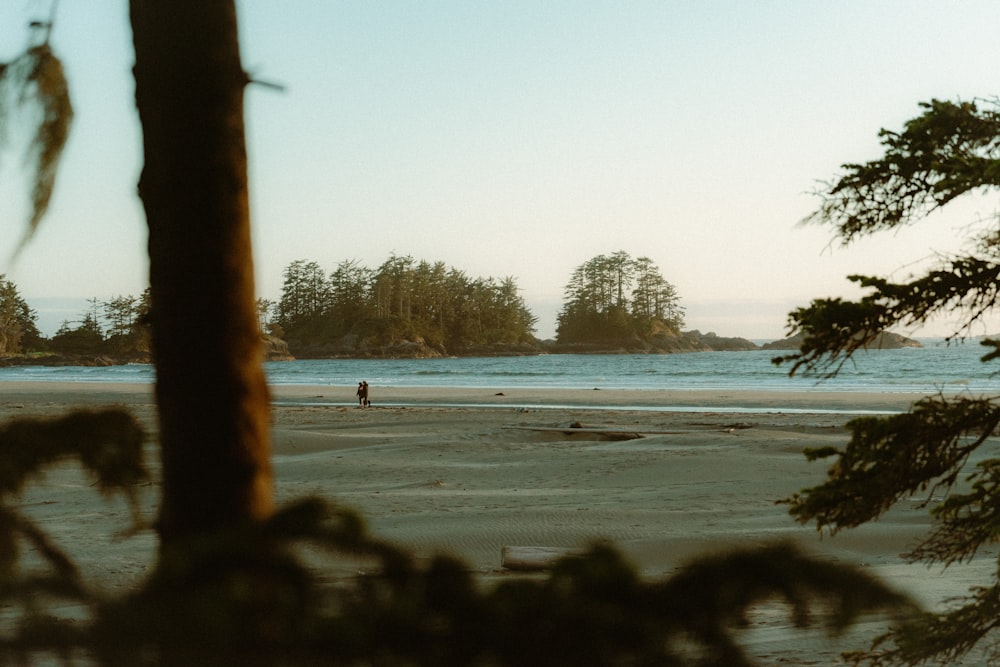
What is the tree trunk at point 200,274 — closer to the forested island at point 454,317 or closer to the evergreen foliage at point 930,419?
the evergreen foliage at point 930,419

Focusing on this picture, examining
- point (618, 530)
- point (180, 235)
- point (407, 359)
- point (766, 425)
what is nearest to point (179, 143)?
point (180, 235)

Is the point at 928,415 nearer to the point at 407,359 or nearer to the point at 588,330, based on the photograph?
the point at 407,359

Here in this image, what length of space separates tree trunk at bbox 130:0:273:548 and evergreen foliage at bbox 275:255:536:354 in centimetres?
12898

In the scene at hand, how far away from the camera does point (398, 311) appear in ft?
448

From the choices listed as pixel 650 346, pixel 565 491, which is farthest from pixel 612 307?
pixel 565 491

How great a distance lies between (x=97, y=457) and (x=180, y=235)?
364 mm

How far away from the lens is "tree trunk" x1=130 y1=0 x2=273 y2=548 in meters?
1.25

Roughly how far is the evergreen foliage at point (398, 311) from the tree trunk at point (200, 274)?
423 ft

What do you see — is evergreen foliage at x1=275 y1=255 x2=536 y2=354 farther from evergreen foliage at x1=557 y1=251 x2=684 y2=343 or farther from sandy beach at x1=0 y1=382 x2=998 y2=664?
sandy beach at x1=0 y1=382 x2=998 y2=664

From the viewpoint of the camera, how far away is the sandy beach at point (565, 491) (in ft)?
25.9

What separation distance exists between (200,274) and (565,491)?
39.7ft

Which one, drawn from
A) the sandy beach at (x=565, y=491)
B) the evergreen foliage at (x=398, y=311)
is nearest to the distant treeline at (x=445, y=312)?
the evergreen foliage at (x=398, y=311)

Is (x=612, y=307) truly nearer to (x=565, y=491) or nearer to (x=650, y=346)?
(x=650, y=346)

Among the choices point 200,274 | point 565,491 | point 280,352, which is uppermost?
point 200,274
